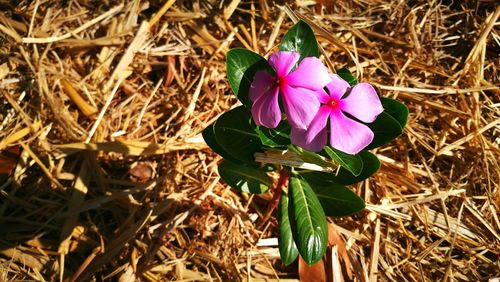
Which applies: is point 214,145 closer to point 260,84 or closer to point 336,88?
point 260,84

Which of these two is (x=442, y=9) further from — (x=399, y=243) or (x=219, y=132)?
(x=219, y=132)

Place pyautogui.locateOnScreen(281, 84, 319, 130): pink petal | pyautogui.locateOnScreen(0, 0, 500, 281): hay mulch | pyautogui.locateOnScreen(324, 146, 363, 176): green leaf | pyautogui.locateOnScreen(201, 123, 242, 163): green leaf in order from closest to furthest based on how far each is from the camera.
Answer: pyautogui.locateOnScreen(281, 84, 319, 130): pink petal
pyautogui.locateOnScreen(324, 146, 363, 176): green leaf
pyautogui.locateOnScreen(201, 123, 242, 163): green leaf
pyautogui.locateOnScreen(0, 0, 500, 281): hay mulch

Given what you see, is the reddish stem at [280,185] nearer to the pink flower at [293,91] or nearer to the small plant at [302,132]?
the small plant at [302,132]

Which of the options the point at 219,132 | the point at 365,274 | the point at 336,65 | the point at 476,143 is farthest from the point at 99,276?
the point at 476,143

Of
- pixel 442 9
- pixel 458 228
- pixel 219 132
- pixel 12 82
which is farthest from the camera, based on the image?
pixel 442 9

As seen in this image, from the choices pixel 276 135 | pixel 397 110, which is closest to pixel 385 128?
pixel 397 110

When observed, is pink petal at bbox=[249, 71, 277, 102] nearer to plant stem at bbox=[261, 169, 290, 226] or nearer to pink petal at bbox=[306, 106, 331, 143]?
pink petal at bbox=[306, 106, 331, 143]

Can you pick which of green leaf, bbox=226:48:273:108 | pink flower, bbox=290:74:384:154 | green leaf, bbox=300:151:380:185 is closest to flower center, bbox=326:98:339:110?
pink flower, bbox=290:74:384:154
